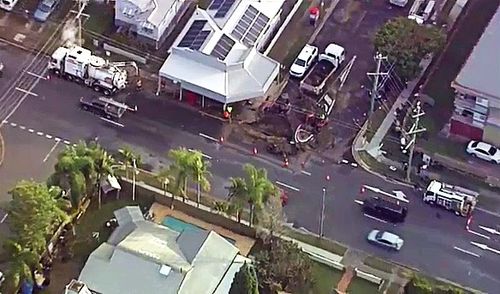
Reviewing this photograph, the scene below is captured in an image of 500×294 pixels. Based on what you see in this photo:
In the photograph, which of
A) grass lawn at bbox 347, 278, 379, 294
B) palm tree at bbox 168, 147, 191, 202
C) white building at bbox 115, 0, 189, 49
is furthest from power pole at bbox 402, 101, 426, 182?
white building at bbox 115, 0, 189, 49

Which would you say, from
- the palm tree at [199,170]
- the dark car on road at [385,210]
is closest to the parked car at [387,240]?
the dark car on road at [385,210]

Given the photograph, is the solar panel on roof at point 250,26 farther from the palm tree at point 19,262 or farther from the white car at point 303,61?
the palm tree at point 19,262

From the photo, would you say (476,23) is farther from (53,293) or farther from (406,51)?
(53,293)

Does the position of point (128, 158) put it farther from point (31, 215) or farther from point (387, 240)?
point (387, 240)

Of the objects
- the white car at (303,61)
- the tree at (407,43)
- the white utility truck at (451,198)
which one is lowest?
the white car at (303,61)

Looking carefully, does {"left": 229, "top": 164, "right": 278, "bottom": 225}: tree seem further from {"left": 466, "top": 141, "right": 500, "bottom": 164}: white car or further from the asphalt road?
{"left": 466, "top": 141, "right": 500, "bottom": 164}: white car

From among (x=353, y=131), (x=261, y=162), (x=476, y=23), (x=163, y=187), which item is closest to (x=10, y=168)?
(x=163, y=187)
